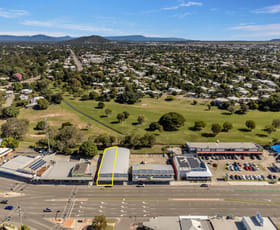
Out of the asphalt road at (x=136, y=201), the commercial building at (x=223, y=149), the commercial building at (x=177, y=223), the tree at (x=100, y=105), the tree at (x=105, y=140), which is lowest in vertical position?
the asphalt road at (x=136, y=201)

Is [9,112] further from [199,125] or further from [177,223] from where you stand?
[177,223]

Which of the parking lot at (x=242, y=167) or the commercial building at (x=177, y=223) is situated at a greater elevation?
the commercial building at (x=177, y=223)

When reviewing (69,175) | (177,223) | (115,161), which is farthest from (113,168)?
(177,223)

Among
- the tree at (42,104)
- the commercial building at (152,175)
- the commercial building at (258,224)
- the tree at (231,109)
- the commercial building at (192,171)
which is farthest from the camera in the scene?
the tree at (42,104)

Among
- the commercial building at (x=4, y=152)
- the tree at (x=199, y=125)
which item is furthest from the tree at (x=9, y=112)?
the tree at (x=199, y=125)

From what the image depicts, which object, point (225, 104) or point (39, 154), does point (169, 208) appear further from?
point (225, 104)

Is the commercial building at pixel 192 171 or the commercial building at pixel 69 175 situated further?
the commercial building at pixel 192 171

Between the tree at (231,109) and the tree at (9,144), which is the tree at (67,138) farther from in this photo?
the tree at (231,109)
